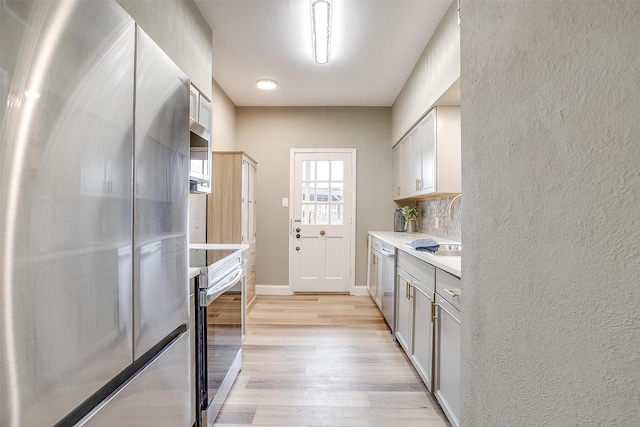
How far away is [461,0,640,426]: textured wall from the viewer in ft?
1.38

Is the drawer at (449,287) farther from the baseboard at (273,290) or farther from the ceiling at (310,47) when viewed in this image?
the baseboard at (273,290)

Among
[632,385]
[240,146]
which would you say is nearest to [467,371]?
[632,385]

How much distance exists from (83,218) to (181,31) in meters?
1.79

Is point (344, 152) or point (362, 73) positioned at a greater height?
point (362, 73)

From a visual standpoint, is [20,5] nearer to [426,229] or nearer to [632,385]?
[632,385]

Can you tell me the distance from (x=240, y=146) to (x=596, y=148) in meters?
4.29

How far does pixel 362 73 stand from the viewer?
333 cm

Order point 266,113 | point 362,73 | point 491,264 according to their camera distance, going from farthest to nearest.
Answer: point 266,113, point 362,73, point 491,264

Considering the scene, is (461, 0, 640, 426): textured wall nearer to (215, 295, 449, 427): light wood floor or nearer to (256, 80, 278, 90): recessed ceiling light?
(215, 295, 449, 427): light wood floor

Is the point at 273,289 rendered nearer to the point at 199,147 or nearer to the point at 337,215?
the point at 337,215

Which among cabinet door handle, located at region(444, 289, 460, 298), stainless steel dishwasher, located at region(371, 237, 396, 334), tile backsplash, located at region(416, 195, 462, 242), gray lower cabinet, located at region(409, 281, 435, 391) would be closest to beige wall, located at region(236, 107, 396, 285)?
tile backsplash, located at region(416, 195, 462, 242)

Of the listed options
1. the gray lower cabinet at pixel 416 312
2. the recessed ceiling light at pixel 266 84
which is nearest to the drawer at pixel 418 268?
the gray lower cabinet at pixel 416 312

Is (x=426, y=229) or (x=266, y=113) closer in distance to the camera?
(x=426, y=229)

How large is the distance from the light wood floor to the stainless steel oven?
0.18 metres
